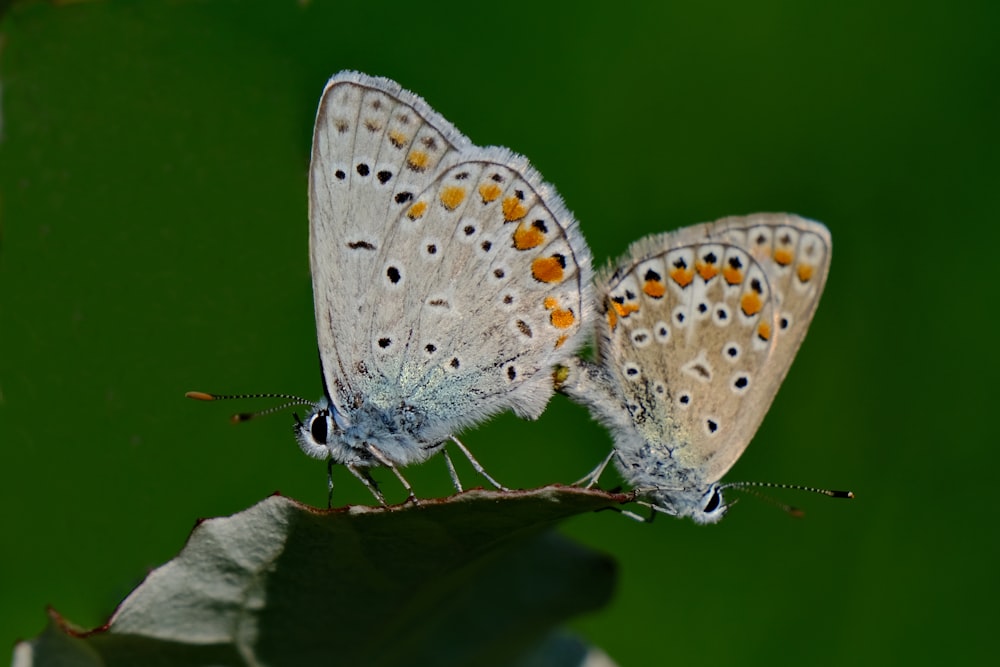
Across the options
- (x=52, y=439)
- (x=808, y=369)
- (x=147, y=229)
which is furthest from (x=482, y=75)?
(x=52, y=439)

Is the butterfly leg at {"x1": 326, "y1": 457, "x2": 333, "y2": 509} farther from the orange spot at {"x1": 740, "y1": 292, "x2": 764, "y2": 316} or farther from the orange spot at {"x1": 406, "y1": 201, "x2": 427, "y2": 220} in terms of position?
the orange spot at {"x1": 740, "y1": 292, "x2": 764, "y2": 316}

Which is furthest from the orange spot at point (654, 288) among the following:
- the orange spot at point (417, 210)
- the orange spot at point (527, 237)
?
the orange spot at point (417, 210)

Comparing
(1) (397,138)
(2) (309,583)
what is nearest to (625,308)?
(1) (397,138)

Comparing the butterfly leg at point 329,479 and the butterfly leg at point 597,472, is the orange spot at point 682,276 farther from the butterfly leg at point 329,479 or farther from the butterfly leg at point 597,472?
the butterfly leg at point 329,479

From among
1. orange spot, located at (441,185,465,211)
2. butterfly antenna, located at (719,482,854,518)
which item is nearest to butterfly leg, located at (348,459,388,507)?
orange spot, located at (441,185,465,211)

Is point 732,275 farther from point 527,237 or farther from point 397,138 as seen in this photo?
point 397,138

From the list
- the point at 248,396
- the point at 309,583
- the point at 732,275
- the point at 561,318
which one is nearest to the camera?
the point at 309,583

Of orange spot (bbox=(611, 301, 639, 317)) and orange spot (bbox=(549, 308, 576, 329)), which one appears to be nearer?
orange spot (bbox=(549, 308, 576, 329))
